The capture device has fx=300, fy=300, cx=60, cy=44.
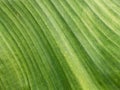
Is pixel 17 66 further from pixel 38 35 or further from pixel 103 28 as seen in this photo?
pixel 103 28

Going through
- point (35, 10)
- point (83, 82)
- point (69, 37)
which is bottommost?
point (83, 82)

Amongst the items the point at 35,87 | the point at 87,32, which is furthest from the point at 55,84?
the point at 87,32

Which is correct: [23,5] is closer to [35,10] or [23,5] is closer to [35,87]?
[35,10]

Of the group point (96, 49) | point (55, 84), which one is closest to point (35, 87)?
point (55, 84)

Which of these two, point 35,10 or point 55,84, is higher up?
point 35,10

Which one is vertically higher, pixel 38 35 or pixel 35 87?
pixel 38 35
